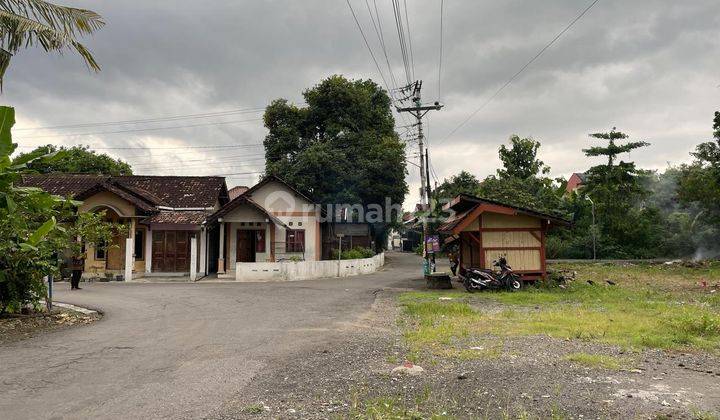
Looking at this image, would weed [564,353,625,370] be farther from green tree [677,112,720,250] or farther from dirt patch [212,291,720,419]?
green tree [677,112,720,250]

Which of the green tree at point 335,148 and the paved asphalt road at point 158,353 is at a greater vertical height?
the green tree at point 335,148

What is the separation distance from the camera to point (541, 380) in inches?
228

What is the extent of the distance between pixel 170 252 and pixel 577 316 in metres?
19.8

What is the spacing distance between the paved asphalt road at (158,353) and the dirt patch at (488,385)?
65cm

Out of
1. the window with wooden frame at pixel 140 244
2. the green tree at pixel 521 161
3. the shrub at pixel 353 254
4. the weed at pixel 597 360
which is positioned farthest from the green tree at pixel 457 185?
the weed at pixel 597 360

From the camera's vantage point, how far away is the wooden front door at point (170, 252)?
23984 millimetres

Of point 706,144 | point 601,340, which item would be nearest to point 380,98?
point 706,144

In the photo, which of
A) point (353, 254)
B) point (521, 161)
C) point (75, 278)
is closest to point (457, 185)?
point (521, 161)

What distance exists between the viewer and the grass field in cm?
803

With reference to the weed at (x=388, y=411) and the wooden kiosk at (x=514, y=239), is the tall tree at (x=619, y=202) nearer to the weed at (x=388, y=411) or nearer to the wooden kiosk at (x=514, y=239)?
the wooden kiosk at (x=514, y=239)

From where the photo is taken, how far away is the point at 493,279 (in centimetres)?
1655

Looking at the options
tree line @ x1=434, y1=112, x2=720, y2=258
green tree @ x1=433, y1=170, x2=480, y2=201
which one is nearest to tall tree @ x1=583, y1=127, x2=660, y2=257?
tree line @ x1=434, y1=112, x2=720, y2=258

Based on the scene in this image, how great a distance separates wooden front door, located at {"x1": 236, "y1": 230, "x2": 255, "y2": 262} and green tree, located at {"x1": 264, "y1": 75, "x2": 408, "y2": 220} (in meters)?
5.68

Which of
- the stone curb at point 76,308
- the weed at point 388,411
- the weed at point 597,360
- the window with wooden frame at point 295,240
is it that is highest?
the window with wooden frame at point 295,240
